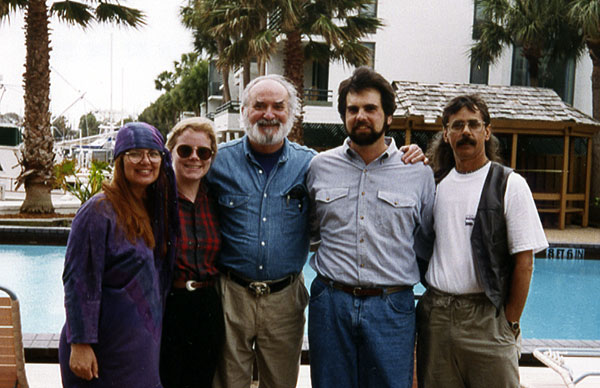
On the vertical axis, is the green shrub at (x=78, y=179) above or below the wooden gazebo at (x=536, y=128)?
below

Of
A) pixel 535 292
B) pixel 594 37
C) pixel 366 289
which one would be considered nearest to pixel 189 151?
pixel 366 289

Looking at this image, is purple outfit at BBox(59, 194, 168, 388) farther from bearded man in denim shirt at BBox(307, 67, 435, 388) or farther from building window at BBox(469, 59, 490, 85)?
building window at BBox(469, 59, 490, 85)

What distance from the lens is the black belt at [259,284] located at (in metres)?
3.05

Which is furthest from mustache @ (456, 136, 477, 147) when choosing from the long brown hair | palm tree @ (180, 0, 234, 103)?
palm tree @ (180, 0, 234, 103)

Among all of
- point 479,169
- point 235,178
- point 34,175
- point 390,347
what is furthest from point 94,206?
point 34,175

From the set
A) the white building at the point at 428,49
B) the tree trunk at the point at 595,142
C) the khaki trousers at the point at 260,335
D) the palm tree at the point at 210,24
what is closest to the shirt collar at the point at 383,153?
the khaki trousers at the point at 260,335

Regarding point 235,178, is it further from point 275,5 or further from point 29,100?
point 275,5

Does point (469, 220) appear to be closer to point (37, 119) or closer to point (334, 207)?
point (334, 207)

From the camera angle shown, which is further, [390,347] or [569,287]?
[569,287]

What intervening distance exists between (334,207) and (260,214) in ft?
1.38

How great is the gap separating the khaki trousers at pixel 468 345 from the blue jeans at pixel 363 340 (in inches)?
5.3

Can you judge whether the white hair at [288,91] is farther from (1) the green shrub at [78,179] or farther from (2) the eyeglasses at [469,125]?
(1) the green shrub at [78,179]

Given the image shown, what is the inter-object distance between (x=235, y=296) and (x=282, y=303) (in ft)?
0.86

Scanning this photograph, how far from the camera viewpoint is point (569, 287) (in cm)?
990
